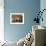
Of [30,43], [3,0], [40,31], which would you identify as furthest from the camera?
[3,0]

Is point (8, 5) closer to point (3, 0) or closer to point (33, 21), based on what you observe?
point (3, 0)

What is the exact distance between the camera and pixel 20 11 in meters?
5.37

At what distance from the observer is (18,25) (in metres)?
5.42

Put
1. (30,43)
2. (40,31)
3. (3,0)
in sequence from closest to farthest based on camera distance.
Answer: (40,31)
(30,43)
(3,0)

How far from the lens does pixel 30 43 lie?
314 cm

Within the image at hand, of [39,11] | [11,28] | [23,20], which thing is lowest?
[11,28]

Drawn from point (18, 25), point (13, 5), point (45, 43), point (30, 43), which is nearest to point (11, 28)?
point (18, 25)

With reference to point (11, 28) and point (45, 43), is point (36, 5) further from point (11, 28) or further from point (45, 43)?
point (45, 43)

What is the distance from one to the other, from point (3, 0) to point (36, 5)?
1.40 m

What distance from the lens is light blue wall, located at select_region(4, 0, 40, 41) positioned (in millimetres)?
5371

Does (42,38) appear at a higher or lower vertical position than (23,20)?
lower

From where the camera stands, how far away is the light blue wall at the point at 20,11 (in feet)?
17.6

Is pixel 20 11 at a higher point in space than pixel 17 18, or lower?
higher

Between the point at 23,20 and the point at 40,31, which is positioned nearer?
the point at 40,31
